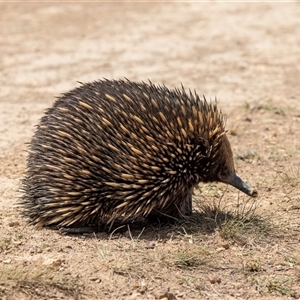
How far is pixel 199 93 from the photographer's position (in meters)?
10.5

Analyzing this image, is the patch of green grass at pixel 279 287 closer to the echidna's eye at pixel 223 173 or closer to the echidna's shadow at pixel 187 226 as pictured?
the echidna's shadow at pixel 187 226

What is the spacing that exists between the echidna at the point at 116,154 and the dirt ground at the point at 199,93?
0.23m

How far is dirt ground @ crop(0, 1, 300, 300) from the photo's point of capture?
16.4 feet

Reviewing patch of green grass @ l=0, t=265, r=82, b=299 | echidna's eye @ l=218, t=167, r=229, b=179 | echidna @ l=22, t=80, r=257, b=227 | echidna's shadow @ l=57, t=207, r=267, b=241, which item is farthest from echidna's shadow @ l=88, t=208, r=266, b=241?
patch of green grass @ l=0, t=265, r=82, b=299

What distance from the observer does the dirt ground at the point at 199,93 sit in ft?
16.4

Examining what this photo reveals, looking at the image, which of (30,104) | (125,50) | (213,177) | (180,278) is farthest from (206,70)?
(180,278)

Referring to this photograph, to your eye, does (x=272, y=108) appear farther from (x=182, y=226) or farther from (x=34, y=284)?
(x=34, y=284)

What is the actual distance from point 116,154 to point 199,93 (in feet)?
16.7

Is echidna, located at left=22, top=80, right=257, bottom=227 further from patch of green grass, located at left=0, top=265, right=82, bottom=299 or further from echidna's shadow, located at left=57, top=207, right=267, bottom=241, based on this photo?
patch of green grass, located at left=0, top=265, right=82, bottom=299

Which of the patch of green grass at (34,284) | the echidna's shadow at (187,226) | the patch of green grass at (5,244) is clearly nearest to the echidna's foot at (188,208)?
the echidna's shadow at (187,226)

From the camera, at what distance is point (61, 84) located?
10945mm

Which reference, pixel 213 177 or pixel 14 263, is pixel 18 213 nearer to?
pixel 14 263

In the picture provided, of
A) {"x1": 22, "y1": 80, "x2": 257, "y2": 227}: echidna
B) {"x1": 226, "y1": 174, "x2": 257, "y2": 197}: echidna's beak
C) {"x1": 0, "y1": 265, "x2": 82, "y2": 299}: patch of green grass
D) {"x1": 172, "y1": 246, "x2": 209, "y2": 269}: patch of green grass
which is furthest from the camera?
{"x1": 226, "y1": 174, "x2": 257, "y2": 197}: echidna's beak

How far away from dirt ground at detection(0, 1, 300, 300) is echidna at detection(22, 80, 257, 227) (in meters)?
0.23
